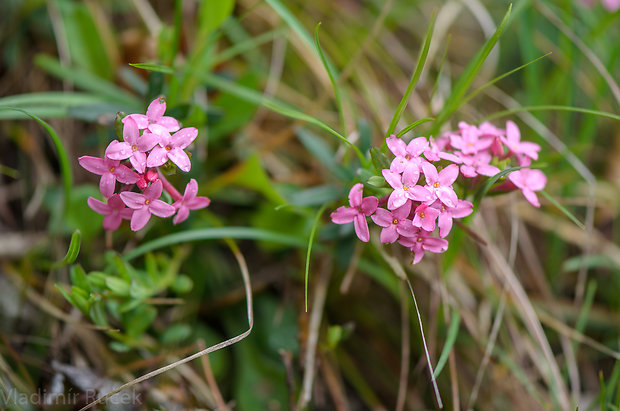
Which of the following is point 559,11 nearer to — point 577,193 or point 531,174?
point 577,193

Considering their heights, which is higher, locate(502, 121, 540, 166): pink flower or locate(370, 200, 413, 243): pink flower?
locate(502, 121, 540, 166): pink flower

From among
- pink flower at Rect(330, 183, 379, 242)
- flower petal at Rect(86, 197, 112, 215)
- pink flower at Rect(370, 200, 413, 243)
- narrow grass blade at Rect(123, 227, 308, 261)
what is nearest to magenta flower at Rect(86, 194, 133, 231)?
flower petal at Rect(86, 197, 112, 215)

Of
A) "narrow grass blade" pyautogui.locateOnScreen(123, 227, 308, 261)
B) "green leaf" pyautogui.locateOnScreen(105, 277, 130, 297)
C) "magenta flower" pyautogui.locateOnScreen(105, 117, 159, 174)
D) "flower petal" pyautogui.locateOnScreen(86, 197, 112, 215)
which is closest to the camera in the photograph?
"magenta flower" pyautogui.locateOnScreen(105, 117, 159, 174)

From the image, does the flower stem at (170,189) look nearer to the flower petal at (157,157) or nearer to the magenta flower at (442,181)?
the flower petal at (157,157)

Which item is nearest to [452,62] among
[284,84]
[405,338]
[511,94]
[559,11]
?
[511,94]

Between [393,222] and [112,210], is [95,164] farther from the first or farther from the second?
[393,222]

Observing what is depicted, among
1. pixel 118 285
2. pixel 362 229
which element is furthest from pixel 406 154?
pixel 118 285

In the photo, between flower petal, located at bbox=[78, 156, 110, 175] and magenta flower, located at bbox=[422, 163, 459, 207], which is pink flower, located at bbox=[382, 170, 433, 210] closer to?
magenta flower, located at bbox=[422, 163, 459, 207]
